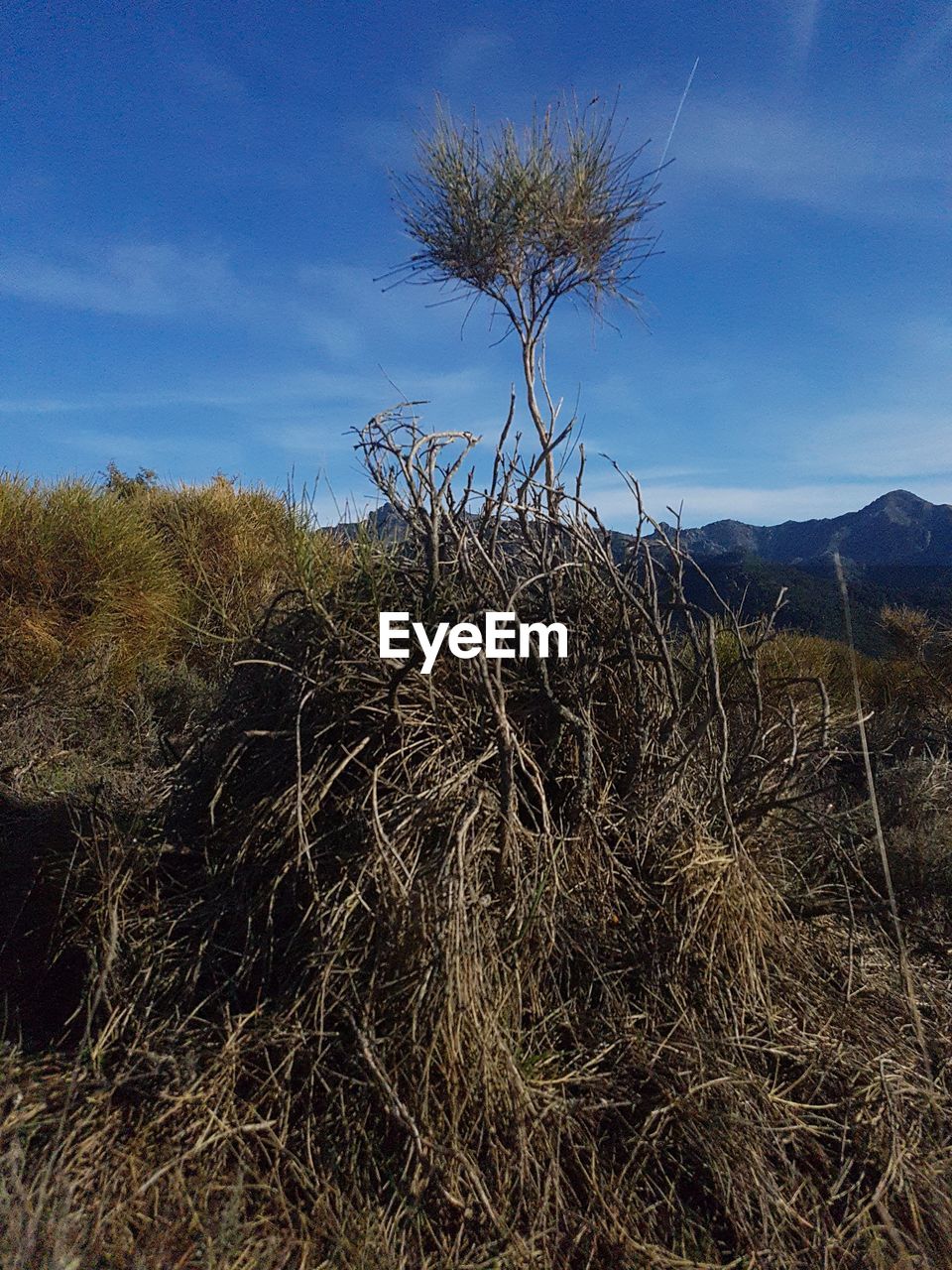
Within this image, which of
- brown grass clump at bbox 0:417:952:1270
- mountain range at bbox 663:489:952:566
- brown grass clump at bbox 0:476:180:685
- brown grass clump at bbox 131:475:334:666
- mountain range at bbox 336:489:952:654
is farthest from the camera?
mountain range at bbox 663:489:952:566

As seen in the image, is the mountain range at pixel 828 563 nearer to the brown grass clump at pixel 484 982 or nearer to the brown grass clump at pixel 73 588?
the brown grass clump at pixel 484 982

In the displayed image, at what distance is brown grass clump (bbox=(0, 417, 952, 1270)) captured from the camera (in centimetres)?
214

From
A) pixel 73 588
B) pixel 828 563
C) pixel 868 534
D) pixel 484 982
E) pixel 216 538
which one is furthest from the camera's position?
Answer: pixel 868 534

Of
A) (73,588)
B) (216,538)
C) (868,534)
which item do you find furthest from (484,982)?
(868,534)

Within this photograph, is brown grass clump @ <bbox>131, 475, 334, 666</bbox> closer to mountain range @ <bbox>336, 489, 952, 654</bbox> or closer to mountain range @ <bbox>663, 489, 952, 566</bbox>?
mountain range @ <bbox>336, 489, 952, 654</bbox>

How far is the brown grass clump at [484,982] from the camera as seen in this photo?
2141 mm

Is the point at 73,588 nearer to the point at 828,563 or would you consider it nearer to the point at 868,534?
the point at 828,563

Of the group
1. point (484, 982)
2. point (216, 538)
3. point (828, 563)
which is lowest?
point (484, 982)

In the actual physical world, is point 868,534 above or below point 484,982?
above

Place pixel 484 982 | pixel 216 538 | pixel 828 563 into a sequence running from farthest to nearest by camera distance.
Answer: pixel 216 538 < pixel 828 563 < pixel 484 982

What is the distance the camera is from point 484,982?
239 centimetres

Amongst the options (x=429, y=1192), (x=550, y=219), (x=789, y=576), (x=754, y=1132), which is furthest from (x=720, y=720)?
(x=789, y=576)

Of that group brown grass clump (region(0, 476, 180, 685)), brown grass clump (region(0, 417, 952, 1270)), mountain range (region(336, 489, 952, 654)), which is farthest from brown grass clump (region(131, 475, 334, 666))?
brown grass clump (region(0, 417, 952, 1270))

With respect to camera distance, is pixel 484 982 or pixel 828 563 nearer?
pixel 484 982
